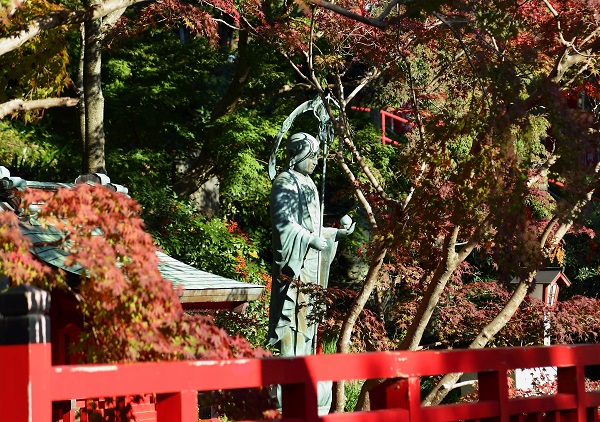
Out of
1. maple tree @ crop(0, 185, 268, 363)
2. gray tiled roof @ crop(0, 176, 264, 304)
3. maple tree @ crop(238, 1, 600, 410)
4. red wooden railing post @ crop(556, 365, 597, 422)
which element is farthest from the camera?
gray tiled roof @ crop(0, 176, 264, 304)

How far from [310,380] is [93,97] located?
10.2 metres

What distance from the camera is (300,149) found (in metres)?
9.79

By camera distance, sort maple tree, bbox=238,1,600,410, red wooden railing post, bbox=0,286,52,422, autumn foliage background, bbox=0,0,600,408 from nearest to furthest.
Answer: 1. red wooden railing post, bbox=0,286,52,422
2. maple tree, bbox=238,1,600,410
3. autumn foliage background, bbox=0,0,600,408

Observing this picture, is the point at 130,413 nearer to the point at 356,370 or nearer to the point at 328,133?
the point at 356,370

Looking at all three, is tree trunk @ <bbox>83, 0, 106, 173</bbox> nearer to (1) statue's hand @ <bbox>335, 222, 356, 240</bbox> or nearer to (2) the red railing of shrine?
(1) statue's hand @ <bbox>335, 222, 356, 240</bbox>

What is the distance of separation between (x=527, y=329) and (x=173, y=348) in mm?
7946

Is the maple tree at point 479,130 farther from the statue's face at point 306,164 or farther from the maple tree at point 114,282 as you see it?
the maple tree at point 114,282

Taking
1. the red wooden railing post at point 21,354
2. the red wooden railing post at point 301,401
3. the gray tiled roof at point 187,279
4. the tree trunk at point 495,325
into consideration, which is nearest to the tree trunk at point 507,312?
the tree trunk at point 495,325

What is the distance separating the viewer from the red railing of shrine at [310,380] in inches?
140

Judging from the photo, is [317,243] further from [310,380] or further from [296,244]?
[310,380]

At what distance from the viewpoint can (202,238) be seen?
15664 millimetres

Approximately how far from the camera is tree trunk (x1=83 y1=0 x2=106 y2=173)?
44.6 ft

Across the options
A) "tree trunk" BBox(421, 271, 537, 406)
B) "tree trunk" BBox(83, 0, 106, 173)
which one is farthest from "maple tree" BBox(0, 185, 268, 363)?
"tree trunk" BBox(83, 0, 106, 173)

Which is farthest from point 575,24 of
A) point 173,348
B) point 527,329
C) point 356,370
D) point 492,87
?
point 173,348
